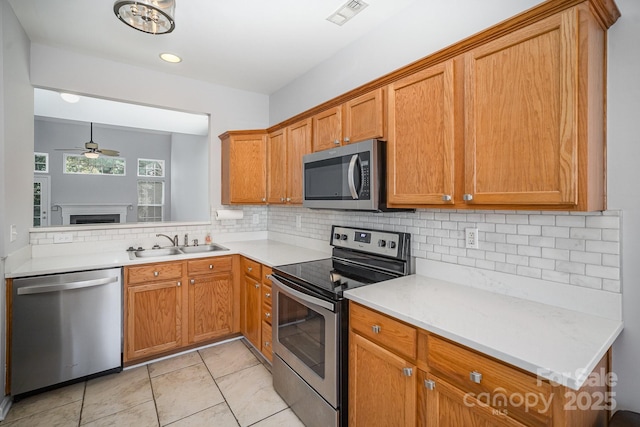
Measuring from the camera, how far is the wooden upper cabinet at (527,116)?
1.13m

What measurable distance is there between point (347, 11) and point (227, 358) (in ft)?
9.73

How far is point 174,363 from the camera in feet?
8.83

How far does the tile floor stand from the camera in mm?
1983

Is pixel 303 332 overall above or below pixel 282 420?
above

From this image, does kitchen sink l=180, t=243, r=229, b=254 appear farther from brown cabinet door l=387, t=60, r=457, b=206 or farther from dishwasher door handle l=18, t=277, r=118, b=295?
brown cabinet door l=387, t=60, r=457, b=206

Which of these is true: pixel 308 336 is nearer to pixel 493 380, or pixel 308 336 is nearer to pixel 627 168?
pixel 493 380

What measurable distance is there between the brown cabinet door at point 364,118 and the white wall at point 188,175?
3.85 metres

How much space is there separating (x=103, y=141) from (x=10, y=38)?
487 cm

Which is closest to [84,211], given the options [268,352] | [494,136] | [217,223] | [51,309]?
[217,223]

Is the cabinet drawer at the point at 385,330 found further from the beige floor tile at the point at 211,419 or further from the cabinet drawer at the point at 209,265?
the cabinet drawer at the point at 209,265

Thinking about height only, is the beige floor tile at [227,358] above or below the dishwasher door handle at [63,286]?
below

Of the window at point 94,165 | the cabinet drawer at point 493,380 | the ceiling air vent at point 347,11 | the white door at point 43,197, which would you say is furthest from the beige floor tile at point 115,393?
the window at point 94,165

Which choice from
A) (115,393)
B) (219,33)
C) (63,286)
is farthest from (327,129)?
(115,393)

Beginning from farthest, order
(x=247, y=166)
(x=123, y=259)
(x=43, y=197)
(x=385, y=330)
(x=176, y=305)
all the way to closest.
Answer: (x=43, y=197), (x=247, y=166), (x=176, y=305), (x=123, y=259), (x=385, y=330)
